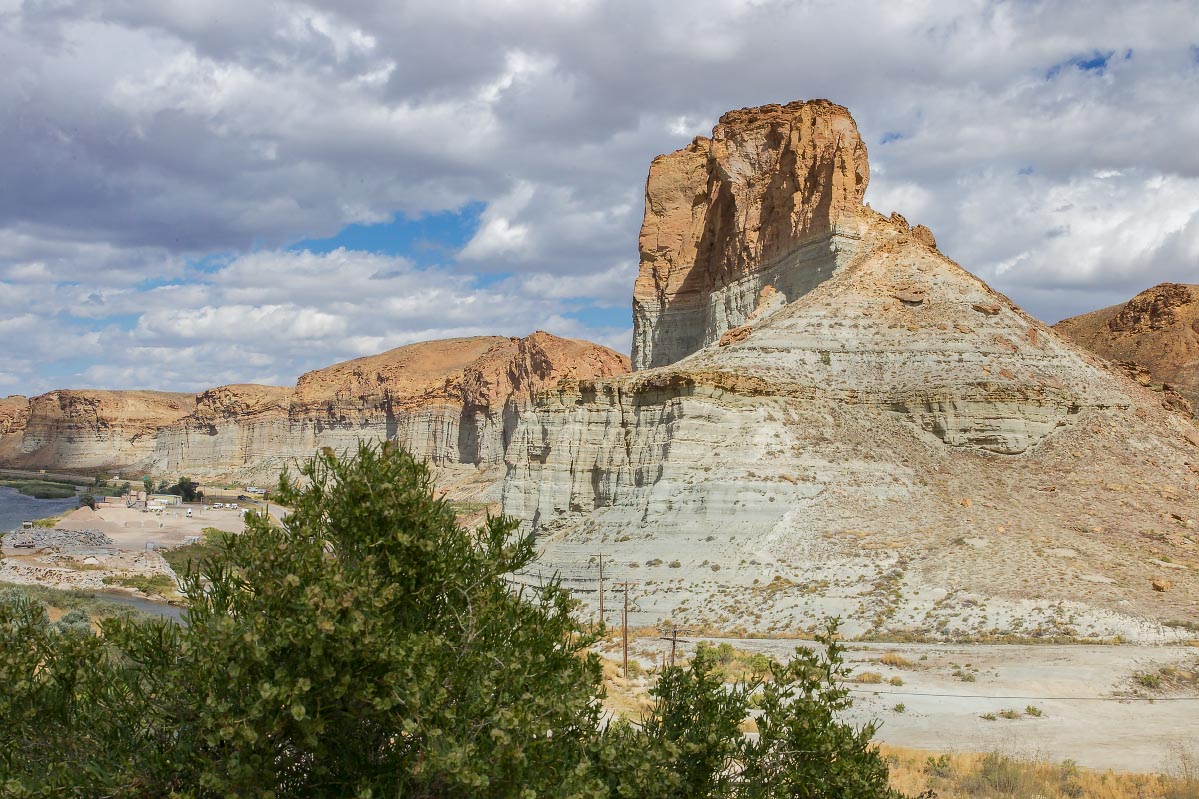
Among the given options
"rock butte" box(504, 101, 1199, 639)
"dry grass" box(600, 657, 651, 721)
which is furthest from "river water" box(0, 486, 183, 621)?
"dry grass" box(600, 657, 651, 721)

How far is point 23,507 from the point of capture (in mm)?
114375

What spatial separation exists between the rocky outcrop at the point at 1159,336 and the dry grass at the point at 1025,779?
67.3 metres

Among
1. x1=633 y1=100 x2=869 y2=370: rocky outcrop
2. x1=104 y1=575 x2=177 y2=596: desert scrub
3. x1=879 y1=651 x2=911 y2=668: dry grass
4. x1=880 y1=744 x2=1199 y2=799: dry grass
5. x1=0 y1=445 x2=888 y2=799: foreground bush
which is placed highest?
x1=633 y1=100 x2=869 y2=370: rocky outcrop

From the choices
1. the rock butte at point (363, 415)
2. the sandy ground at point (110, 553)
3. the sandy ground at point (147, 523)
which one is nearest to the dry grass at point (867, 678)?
the sandy ground at point (110, 553)

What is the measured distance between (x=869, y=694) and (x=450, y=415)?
112 meters

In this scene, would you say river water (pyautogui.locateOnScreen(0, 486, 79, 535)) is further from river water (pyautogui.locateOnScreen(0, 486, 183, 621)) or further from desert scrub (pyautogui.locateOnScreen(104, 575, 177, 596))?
desert scrub (pyautogui.locateOnScreen(104, 575, 177, 596))

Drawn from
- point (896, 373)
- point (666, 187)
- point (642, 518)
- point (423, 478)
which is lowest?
point (642, 518)

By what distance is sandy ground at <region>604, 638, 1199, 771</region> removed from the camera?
18.7 metres

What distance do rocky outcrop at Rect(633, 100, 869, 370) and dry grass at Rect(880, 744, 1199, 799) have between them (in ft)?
144

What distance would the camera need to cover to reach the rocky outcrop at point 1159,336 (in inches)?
3103

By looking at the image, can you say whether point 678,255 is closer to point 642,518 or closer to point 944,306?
point 944,306

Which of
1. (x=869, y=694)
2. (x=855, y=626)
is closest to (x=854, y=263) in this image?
(x=855, y=626)

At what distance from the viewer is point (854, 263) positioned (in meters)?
56.6

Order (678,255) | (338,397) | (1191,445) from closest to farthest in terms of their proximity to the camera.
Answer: (1191,445), (678,255), (338,397)
